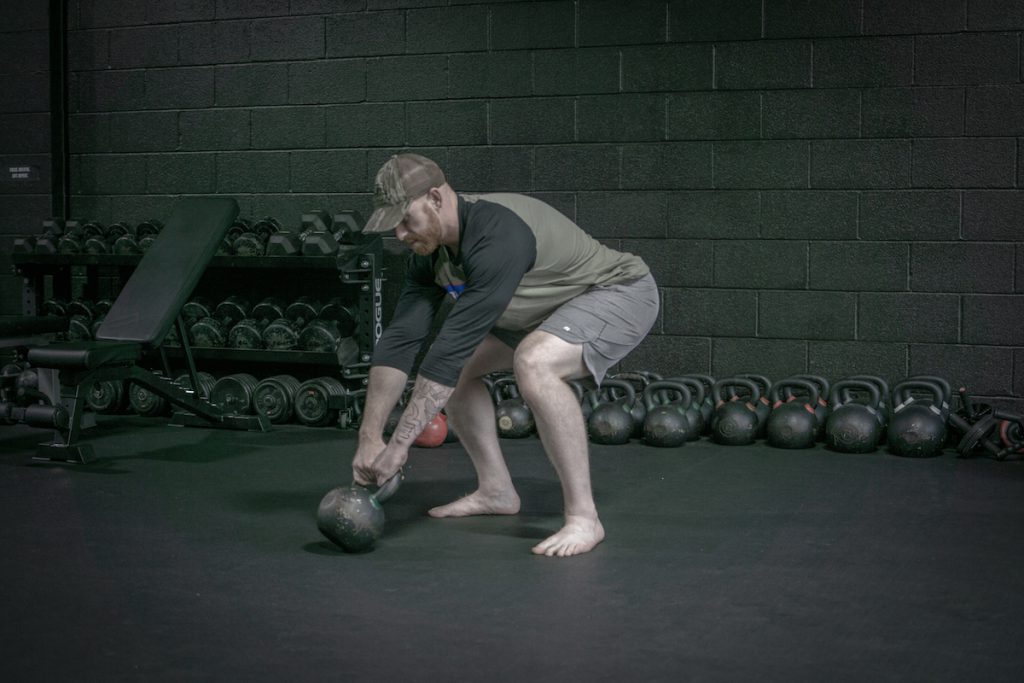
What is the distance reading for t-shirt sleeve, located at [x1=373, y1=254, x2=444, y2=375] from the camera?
9.85ft

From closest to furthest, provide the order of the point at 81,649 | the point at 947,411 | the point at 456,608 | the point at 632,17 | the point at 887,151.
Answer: the point at 81,649 → the point at 456,608 → the point at 947,411 → the point at 887,151 → the point at 632,17

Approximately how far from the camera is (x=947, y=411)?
4.66 metres

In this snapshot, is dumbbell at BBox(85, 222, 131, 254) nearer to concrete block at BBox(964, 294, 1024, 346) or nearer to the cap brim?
the cap brim

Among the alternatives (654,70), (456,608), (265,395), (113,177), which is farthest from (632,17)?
(456,608)

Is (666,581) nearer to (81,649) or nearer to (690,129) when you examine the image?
(81,649)

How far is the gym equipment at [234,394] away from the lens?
5473 mm

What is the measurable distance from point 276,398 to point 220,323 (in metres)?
0.53

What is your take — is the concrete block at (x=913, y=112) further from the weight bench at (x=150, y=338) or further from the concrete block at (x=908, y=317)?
the weight bench at (x=150, y=338)

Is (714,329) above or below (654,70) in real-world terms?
below

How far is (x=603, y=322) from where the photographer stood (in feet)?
10.3

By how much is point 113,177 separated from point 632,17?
3033mm

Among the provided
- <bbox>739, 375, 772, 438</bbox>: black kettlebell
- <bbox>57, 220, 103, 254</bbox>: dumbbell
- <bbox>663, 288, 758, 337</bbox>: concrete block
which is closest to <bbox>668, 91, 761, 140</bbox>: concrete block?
<bbox>663, 288, 758, 337</bbox>: concrete block

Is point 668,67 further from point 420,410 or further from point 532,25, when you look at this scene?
point 420,410

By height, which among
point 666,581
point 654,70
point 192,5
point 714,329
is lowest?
point 666,581
